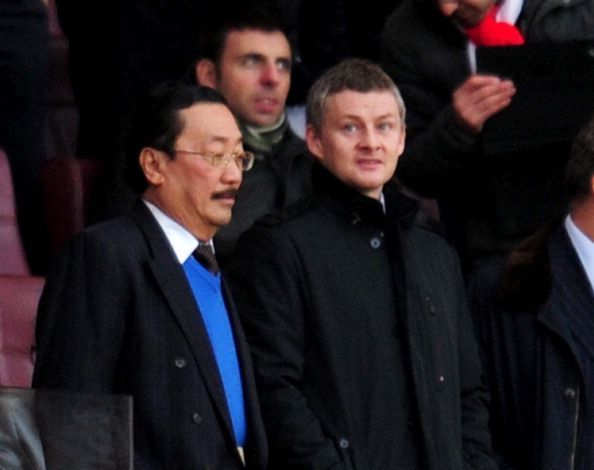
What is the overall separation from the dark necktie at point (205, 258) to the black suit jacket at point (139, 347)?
151 millimetres

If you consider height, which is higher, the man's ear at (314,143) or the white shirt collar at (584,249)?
the man's ear at (314,143)

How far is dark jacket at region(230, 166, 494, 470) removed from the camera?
647 centimetres

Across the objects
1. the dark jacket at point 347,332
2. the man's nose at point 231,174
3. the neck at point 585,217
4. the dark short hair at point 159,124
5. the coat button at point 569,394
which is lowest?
the coat button at point 569,394

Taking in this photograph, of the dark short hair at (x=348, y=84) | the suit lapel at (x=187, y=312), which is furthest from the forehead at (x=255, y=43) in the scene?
the suit lapel at (x=187, y=312)

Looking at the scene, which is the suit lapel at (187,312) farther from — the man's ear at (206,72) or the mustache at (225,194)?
the man's ear at (206,72)

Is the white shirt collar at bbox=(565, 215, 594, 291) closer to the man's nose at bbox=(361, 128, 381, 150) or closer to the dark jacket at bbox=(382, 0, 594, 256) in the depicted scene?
the dark jacket at bbox=(382, 0, 594, 256)

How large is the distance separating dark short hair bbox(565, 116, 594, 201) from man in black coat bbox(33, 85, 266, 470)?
1.08m

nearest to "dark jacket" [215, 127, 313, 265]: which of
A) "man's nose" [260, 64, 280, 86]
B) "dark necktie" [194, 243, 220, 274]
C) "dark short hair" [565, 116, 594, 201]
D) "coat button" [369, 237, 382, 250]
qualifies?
"man's nose" [260, 64, 280, 86]

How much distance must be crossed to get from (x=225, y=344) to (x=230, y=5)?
Result: 249 centimetres

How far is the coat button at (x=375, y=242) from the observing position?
22.1 ft

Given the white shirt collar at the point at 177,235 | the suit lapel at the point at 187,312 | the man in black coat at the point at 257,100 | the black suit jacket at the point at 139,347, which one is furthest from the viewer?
the man in black coat at the point at 257,100

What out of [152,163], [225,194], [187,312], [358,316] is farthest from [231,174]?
[358,316]

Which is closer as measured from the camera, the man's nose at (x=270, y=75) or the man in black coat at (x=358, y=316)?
the man in black coat at (x=358, y=316)

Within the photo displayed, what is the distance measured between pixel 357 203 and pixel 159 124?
63 cm
